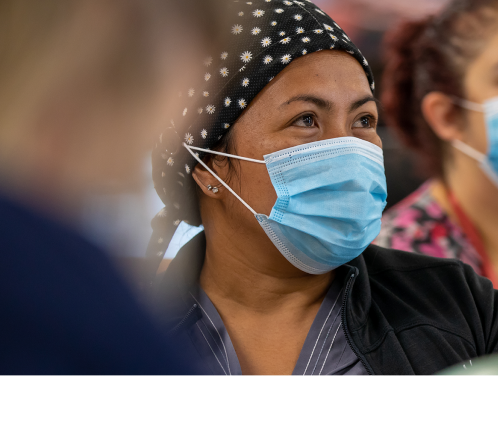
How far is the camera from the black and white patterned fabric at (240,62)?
1233mm

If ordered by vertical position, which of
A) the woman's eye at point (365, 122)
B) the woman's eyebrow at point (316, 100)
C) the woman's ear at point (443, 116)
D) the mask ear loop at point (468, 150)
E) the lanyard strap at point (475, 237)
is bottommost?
the lanyard strap at point (475, 237)

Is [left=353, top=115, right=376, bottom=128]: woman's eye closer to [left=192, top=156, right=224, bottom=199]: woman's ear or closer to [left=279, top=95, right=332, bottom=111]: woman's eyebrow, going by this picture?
[left=279, top=95, right=332, bottom=111]: woman's eyebrow

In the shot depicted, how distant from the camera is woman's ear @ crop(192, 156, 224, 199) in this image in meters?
1.32

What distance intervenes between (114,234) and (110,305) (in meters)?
0.34

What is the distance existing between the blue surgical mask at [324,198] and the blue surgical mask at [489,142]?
0.36m

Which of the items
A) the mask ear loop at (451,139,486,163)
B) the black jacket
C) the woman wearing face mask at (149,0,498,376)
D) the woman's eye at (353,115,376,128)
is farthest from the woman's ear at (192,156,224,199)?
the mask ear loop at (451,139,486,163)

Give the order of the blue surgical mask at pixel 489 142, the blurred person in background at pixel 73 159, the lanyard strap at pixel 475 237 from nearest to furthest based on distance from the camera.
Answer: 1. the blurred person in background at pixel 73 159
2. the blue surgical mask at pixel 489 142
3. the lanyard strap at pixel 475 237

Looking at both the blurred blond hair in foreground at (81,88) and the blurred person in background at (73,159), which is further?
the blurred blond hair in foreground at (81,88)

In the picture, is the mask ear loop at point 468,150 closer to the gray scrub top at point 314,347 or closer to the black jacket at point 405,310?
the black jacket at point 405,310

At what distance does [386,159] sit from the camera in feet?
4.96

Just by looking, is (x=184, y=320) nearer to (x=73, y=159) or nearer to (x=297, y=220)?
(x=297, y=220)

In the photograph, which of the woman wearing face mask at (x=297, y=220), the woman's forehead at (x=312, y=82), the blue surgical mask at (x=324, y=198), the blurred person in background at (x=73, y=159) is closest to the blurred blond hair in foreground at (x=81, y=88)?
the blurred person in background at (x=73, y=159)

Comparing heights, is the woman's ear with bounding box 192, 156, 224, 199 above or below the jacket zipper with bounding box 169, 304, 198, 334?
above

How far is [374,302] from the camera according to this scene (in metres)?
1.32
